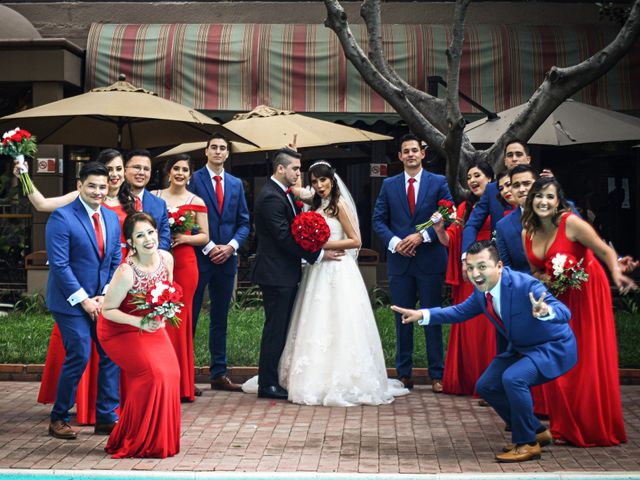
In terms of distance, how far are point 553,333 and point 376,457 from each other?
1.52m

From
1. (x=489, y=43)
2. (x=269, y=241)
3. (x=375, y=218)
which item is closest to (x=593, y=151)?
(x=489, y=43)

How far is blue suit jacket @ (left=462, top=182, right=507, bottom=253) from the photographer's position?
9.39 metres

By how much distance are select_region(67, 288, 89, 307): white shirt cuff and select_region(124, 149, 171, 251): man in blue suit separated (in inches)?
53.9

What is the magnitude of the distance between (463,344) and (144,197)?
3.38 metres

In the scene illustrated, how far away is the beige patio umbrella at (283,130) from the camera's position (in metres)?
12.3

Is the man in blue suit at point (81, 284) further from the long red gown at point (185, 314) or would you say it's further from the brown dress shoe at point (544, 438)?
the brown dress shoe at point (544, 438)

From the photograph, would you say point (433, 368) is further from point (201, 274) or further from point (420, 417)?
point (201, 274)

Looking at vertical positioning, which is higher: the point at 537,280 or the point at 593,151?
the point at 593,151

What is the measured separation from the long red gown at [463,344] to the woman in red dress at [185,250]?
2429mm

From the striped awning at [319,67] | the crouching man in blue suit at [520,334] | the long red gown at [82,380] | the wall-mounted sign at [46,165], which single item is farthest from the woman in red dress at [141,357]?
the wall-mounted sign at [46,165]

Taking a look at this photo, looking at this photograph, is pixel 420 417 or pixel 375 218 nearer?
pixel 420 417

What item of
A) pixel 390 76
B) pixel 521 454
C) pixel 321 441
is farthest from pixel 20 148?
pixel 390 76

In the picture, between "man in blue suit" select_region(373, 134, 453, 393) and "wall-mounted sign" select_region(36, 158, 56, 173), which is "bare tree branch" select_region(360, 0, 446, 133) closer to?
"man in blue suit" select_region(373, 134, 453, 393)

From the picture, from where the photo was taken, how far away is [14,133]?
26.5 ft
